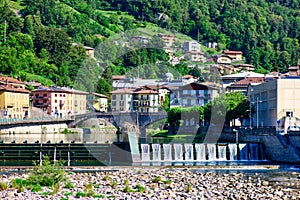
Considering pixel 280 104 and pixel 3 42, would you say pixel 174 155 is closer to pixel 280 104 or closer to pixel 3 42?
pixel 280 104

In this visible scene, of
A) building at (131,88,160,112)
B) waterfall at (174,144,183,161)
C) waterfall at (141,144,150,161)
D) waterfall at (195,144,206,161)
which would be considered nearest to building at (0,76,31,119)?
building at (131,88,160,112)

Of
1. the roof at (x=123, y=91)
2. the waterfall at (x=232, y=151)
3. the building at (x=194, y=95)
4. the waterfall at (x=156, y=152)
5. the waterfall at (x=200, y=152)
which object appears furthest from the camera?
the roof at (x=123, y=91)

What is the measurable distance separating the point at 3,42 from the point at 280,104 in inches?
3641

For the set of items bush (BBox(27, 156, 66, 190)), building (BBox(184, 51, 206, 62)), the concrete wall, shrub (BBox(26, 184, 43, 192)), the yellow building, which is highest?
building (BBox(184, 51, 206, 62))

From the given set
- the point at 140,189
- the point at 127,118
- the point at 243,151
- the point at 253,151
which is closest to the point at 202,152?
the point at 243,151

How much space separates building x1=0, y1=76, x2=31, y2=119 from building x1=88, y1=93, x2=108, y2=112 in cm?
1653

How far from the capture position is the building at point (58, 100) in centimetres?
13262

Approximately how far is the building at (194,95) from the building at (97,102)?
1900 centimetres

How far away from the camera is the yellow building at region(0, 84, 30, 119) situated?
371ft

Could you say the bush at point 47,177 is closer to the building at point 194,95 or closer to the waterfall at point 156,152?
the waterfall at point 156,152

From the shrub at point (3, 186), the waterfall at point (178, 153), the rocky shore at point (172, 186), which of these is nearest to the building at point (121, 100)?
the waterfall at point (178, 153)

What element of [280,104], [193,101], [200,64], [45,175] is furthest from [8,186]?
[200,64]

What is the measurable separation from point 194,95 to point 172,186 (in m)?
79.3

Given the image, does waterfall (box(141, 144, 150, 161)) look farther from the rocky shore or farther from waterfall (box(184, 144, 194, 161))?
the rocky shore
